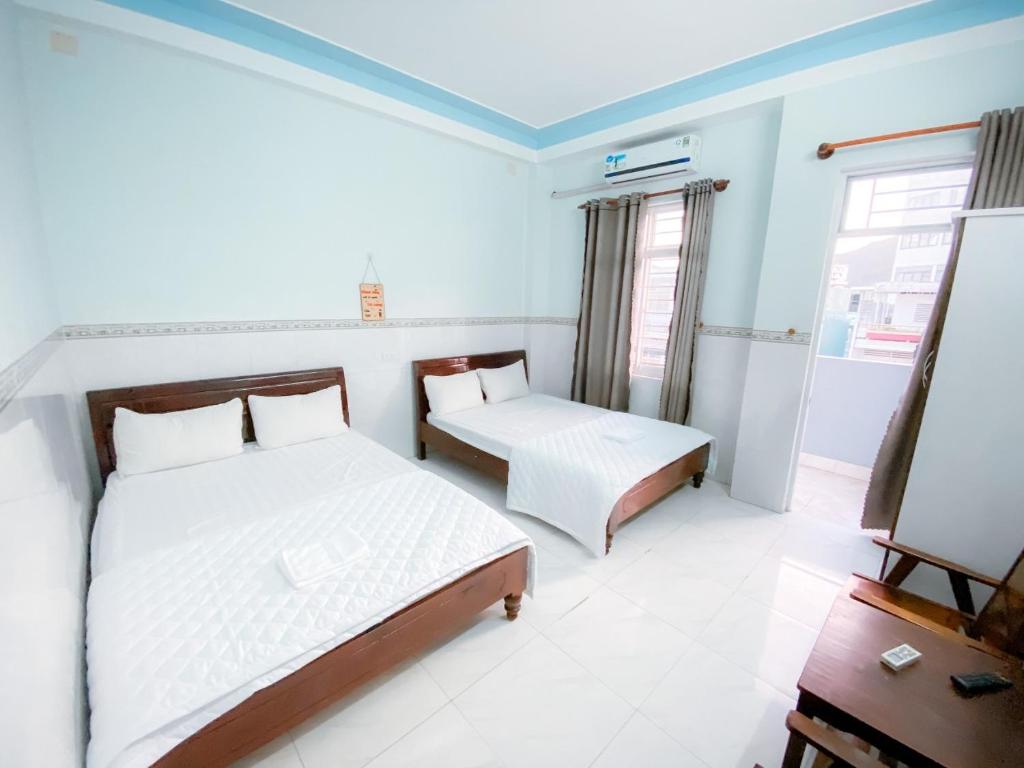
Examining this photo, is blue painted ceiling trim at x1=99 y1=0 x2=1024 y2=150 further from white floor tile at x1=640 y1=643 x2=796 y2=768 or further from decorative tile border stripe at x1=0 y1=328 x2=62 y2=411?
white floor tile at x1=640 y1=643 x2=796 y2=768

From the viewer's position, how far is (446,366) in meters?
3.62

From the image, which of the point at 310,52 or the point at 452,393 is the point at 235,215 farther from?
the point at 452,393

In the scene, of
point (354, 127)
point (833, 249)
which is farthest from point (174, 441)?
point (833, 249)

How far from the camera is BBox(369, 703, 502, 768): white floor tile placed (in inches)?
50.4

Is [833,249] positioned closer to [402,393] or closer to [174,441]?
[402,393]

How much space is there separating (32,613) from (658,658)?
6.49ft

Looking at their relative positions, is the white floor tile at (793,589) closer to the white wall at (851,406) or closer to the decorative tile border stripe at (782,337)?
the decorative tile border stripe at (782,337)

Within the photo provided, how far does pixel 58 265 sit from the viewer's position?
6.73ft

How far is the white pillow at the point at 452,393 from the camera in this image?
336 centimetres

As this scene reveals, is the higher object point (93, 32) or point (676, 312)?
point (93, 32)

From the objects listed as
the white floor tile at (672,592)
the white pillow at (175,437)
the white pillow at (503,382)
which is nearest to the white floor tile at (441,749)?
the white floor tile at (672,592)

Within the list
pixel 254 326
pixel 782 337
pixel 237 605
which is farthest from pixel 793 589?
pixel 254 326

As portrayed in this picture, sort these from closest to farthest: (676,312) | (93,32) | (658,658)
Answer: (658,658) < (93,32) < (676,312)

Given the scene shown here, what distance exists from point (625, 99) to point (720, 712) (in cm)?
374
